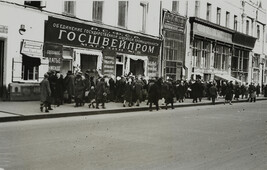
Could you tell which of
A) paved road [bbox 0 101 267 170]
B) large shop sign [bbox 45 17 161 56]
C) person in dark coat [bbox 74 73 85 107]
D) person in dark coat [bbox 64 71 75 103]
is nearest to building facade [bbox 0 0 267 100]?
large shop sign [bbox 45 17 161 56]

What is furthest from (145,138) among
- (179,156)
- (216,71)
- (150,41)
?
(216,71)

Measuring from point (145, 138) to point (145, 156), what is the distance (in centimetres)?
235

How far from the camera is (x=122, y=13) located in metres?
26.0

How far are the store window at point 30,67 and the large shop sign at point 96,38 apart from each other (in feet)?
4.60

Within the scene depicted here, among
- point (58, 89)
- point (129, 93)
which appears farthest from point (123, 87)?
point (58, 89)

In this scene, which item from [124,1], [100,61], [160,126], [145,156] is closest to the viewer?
[145,156]

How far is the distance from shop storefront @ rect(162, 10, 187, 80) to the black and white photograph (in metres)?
0.08

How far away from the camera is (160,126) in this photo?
1284cm

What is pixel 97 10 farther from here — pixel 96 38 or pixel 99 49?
pixel 99 49

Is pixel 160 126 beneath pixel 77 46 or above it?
beneath

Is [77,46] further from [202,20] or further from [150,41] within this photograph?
[202,20]

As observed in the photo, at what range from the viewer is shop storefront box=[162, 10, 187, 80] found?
A: 3059cm

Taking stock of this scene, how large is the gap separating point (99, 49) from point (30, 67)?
570 cm

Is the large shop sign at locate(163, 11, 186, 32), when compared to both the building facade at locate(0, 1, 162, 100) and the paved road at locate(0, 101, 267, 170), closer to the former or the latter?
the building facade at locate(0, 1, 162, 100)
